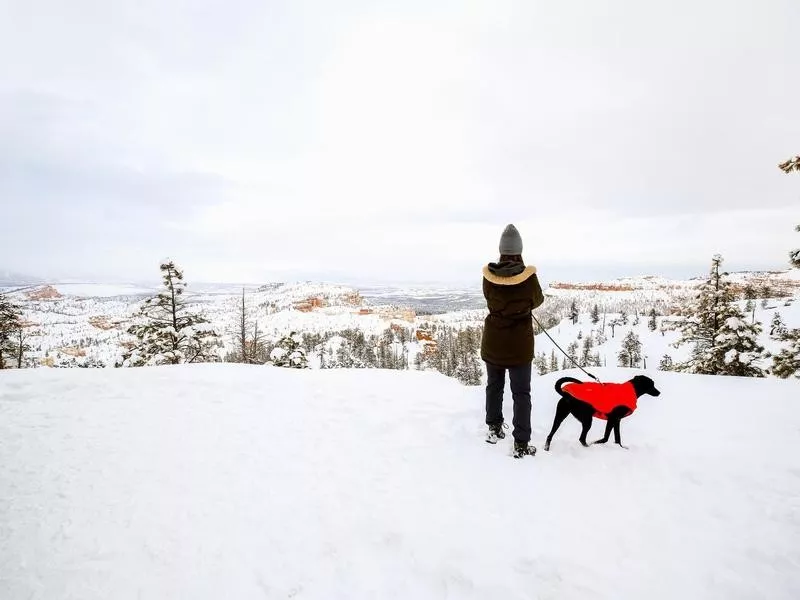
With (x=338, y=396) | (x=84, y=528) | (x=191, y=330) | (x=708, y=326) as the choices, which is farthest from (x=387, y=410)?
(x=708, y=326)

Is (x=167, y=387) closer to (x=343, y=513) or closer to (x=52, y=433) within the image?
(x=52, y=433)

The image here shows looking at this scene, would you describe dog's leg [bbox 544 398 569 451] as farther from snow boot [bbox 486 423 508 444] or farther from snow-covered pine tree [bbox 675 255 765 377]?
snow-covered pine tree [bbox 675 255 765 377]

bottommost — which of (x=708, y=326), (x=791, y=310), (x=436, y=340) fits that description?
(x=436, y=340)

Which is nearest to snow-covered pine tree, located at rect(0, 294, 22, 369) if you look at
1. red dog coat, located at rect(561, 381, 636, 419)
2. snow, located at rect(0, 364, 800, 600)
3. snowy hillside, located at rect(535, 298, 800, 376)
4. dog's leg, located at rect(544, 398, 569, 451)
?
snow, located at rect(0, 364, 800, 600)

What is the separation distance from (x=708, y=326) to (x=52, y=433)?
67.1ft

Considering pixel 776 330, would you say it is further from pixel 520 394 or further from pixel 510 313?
pixel 510 313

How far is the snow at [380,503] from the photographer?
8.23ft

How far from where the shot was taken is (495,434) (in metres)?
4.71

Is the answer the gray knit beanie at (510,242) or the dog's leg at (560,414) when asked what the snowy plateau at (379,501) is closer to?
the dog's leg at (560,414)

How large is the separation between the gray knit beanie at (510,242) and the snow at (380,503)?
2344mm

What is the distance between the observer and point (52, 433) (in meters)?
4.76

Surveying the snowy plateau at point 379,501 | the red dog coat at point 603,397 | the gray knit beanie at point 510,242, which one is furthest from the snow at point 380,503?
the gray knit beanie at point 510,242

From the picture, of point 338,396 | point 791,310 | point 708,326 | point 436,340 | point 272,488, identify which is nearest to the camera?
point 272,488

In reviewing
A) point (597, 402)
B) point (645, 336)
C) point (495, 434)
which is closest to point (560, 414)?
point (597, 402)
